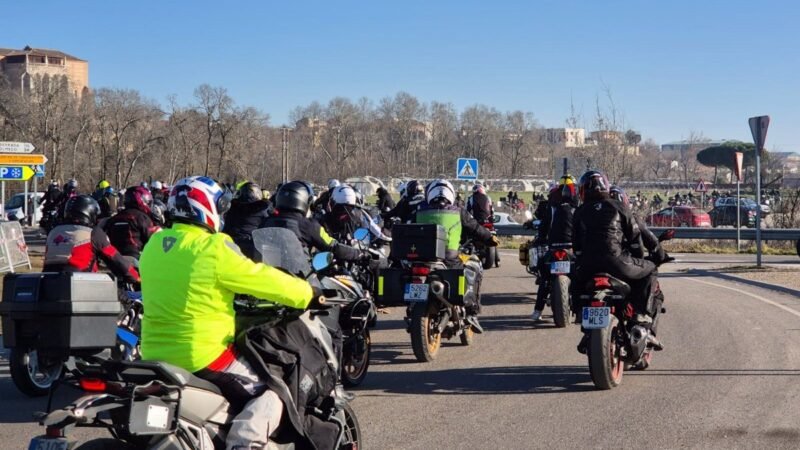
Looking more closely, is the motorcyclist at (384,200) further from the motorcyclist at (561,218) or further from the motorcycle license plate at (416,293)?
the motorcycle license plate at (416,293)

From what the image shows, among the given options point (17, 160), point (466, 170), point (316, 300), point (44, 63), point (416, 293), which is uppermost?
point (44, 63)

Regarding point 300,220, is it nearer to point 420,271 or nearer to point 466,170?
point 420,271

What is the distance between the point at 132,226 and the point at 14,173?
1444 centimetres

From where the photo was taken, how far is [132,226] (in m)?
10.9

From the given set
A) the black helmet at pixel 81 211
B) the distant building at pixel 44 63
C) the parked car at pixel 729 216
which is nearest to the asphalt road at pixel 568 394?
the black helmet at pixel 81 211

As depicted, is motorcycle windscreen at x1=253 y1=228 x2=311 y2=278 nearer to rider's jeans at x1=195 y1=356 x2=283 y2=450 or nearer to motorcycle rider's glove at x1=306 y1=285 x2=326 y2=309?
motorcycle rider's glove at x1=306 y1=285 x2=326 y2=309

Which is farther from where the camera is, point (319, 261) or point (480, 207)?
point (480, 207)

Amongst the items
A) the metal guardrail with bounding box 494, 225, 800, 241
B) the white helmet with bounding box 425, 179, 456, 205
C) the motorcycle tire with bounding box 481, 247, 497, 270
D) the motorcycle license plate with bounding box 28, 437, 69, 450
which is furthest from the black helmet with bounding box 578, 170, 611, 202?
the metal guardrail with bounding box 494, 225, 800, 241

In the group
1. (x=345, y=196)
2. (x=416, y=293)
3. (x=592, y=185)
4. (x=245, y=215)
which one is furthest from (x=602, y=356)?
(x=345, y=196)

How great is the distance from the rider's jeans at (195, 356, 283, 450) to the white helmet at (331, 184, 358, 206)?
8.30 metres

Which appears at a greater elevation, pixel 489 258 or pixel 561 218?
pixel 561 218

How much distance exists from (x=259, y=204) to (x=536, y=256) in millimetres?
4834

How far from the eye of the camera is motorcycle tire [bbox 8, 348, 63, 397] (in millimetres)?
8703

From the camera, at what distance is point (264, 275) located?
15.9 feet
